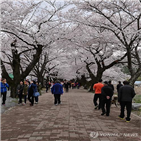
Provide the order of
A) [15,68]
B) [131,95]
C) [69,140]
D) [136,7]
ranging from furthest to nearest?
[15,68] < [136,7] < [131,95] < [69,140]

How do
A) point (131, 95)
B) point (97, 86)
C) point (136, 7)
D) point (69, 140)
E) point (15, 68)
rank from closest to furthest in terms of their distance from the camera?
point (69, 140)
point (131, 95)
point (97, 86)
point (136, 7)
point (15, 68)

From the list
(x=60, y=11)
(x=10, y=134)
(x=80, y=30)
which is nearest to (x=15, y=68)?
(x=60, y=11)

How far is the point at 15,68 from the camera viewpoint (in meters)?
14.4

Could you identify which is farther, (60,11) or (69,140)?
(60,11)

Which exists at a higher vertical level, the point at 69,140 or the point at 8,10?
the point at 8,10

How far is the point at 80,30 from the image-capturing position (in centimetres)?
1795

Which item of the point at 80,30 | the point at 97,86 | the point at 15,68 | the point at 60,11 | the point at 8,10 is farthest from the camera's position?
the point at 80,30

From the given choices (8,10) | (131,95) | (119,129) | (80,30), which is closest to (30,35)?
(8,10)

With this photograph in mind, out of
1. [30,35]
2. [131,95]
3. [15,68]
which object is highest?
[30,35]

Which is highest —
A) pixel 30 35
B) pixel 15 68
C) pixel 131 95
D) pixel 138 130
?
pixel 30 35

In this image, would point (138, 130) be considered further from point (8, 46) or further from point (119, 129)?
point (8, 46)

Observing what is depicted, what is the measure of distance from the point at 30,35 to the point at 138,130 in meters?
10.6

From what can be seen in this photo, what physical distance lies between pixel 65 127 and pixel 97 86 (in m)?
4.30

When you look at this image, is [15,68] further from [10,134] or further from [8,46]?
[10,134]
